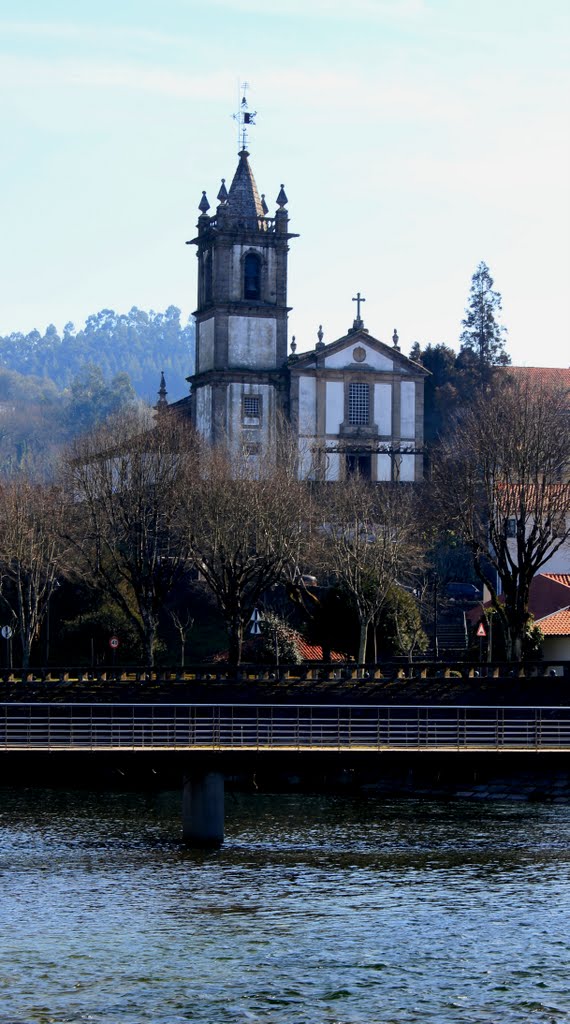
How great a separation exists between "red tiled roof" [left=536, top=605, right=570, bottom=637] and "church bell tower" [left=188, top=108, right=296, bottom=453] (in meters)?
26.5

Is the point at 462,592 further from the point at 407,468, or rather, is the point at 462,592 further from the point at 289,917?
the point at 289,917

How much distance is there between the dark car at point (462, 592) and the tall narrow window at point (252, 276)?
22139 millimetres

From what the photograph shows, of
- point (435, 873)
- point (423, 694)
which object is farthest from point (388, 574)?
point (435, 873)

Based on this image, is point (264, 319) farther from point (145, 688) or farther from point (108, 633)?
point (145, 688)

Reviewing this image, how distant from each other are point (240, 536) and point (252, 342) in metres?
31.0

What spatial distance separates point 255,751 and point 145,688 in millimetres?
18355

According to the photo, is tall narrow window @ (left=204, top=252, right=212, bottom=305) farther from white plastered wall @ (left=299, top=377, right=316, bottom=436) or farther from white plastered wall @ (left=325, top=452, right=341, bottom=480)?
white plastered wall @ (left=325, top=452, right=341, bottom=480)

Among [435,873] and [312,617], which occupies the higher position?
[312,617]

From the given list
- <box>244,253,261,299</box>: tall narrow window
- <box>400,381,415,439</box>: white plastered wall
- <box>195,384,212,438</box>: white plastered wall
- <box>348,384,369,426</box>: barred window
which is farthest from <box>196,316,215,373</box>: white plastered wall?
<box>400,381,415,439</box>: white plastered wall

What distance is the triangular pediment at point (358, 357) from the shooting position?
344ft

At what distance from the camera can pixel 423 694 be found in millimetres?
69000

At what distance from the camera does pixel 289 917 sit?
42219 millimetres

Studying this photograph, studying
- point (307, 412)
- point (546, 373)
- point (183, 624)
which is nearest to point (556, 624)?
point (183, 624)

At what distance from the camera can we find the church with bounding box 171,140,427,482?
104 m
